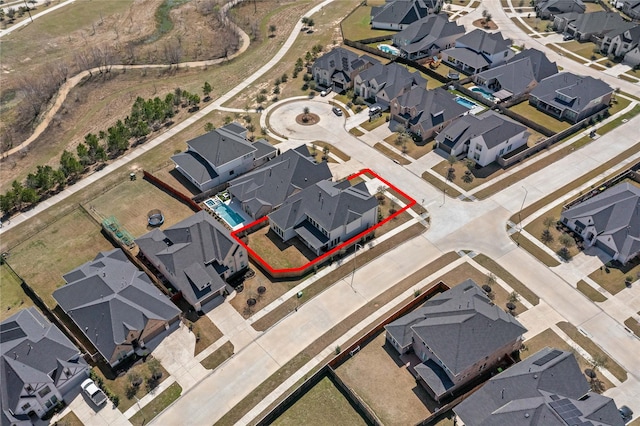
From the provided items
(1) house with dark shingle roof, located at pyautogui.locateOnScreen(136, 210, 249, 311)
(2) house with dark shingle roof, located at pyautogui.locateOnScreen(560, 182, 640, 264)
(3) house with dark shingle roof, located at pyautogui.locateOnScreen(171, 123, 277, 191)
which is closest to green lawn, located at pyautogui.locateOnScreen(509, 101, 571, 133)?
(2) house with dark shingle roof, located at pyautogui.locateOnScreen(560, 182, 640, 264)

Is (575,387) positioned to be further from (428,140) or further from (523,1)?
(523,1)

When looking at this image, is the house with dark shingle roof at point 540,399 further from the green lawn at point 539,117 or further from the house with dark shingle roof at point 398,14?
the house with dark shingle roof at point 398,14

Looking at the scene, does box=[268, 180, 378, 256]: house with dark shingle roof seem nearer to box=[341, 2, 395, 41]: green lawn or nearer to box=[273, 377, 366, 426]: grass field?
box=[273, 377, 366, 426]: grass field

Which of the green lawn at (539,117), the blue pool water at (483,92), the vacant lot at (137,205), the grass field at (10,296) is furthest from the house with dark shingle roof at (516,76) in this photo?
the grass field at (10,296)

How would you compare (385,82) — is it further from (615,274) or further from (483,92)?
(615,274)

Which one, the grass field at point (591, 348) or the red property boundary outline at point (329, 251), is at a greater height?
the red property boundary outline at point (329, 251)

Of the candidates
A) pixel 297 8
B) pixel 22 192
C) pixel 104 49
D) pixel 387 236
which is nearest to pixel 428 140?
pixel 387 236
